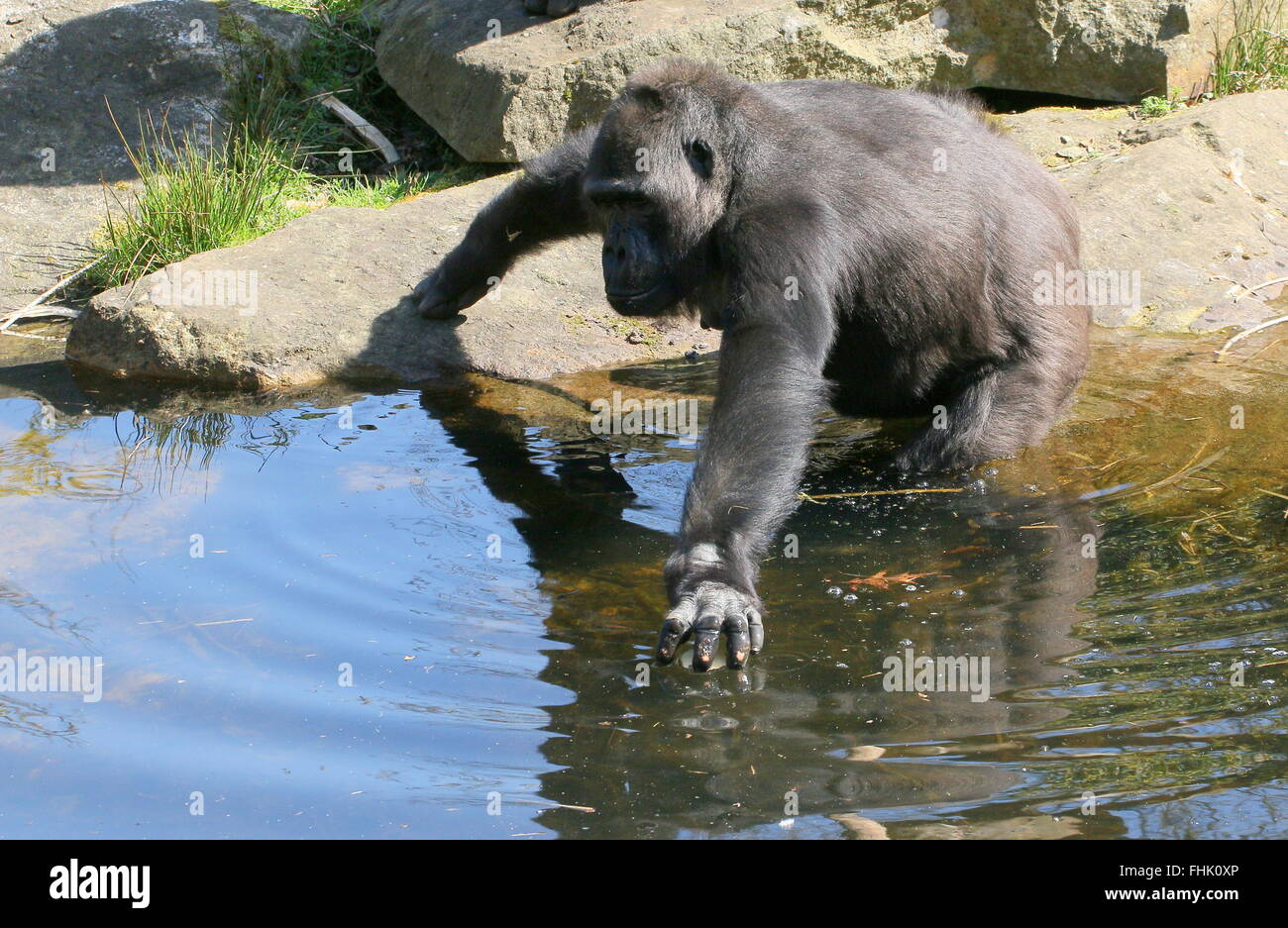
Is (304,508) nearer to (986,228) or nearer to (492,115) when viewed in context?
(986,228)

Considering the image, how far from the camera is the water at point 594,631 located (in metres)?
3.48

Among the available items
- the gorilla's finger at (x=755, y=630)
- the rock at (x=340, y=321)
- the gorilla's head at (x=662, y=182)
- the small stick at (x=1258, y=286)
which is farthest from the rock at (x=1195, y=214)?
the gorilla's finger at (x=755, y=630)

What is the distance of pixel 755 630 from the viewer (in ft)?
13.4

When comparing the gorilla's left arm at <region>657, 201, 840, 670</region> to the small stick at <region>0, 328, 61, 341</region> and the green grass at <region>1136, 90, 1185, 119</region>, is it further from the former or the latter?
the green grass at <region>1136, 90, 1185, 119</region>

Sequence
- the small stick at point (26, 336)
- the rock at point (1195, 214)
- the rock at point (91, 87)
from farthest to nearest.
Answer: the rock at point (91, 87)
the small stick at point (26, 336)
the rock at point (1195, 214)

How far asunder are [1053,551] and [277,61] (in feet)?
29.5

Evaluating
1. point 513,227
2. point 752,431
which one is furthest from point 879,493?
point 513,227

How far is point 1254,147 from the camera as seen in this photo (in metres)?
9.35

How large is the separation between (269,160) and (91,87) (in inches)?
110

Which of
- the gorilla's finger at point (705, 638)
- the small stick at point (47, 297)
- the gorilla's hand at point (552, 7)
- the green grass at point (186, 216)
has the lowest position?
the gorilla's finger at point (705, 638)

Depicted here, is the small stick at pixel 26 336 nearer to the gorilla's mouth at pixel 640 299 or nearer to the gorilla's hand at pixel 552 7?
the gorilla's mouth at pixel 640 299

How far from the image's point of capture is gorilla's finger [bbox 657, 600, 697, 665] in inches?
155

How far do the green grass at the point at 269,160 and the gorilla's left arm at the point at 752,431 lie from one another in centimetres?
457
